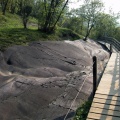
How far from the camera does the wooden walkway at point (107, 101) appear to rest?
28.0ft

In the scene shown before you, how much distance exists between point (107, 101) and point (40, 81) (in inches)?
191

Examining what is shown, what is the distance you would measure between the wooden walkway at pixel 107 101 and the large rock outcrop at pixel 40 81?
1.24 m

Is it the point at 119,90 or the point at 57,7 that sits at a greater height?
the point at 57,7

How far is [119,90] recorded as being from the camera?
10914 millimetres

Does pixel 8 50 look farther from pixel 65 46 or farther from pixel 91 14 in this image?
pixel 91 14

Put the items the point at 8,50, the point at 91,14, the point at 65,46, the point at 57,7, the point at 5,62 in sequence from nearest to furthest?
the point at 5,62, the point at 8,50, the point at 65,46, the point at 57,7, the point at 91,14

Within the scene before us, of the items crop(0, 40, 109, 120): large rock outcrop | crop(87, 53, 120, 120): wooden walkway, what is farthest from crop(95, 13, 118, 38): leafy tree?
crop(87, 53, 120, 120): wooden walkway

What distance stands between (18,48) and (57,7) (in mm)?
12763

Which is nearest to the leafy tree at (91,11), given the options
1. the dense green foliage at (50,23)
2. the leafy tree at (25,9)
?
the dense green foliage at (50,23)

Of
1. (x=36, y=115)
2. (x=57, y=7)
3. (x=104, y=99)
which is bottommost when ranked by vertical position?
(x=36, y=115)

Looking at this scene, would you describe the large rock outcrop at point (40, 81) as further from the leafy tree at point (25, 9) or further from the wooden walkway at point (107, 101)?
the leafy tree at point (25, 9)

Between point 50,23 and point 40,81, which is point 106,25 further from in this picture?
point 40,81

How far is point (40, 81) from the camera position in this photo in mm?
13391

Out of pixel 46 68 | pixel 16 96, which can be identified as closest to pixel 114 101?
pixel 16 96
